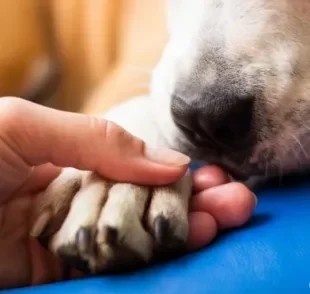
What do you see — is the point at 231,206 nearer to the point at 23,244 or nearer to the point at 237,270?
the point at 237,270

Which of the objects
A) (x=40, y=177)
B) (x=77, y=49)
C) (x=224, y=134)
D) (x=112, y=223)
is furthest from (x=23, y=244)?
(x=77, y=49)

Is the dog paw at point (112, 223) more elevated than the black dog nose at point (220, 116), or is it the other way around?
the black dog nose at point (220, 116)

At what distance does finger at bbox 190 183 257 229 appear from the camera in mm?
817

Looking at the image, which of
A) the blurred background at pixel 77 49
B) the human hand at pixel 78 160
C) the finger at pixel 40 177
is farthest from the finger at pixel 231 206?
the blurred background at pixel 77 49

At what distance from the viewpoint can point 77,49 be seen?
1644 mm

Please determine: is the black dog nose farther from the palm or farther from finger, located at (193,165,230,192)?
the palm

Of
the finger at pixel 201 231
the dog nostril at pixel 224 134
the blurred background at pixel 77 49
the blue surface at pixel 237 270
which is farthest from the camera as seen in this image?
the blurred background at pixel 77 49

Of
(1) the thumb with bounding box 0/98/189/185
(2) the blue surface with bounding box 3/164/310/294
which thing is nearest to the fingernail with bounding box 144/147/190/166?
(1) the thumb with bounding box 0/98/189/185

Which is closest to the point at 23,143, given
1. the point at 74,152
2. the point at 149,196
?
the point at 74,152

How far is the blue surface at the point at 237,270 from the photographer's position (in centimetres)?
67

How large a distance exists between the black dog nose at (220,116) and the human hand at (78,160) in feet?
0.26

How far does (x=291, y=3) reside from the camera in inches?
39.1

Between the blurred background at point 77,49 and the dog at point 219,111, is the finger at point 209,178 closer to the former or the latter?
the dog at point 219,111

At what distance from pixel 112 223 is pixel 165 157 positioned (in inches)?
5.4
